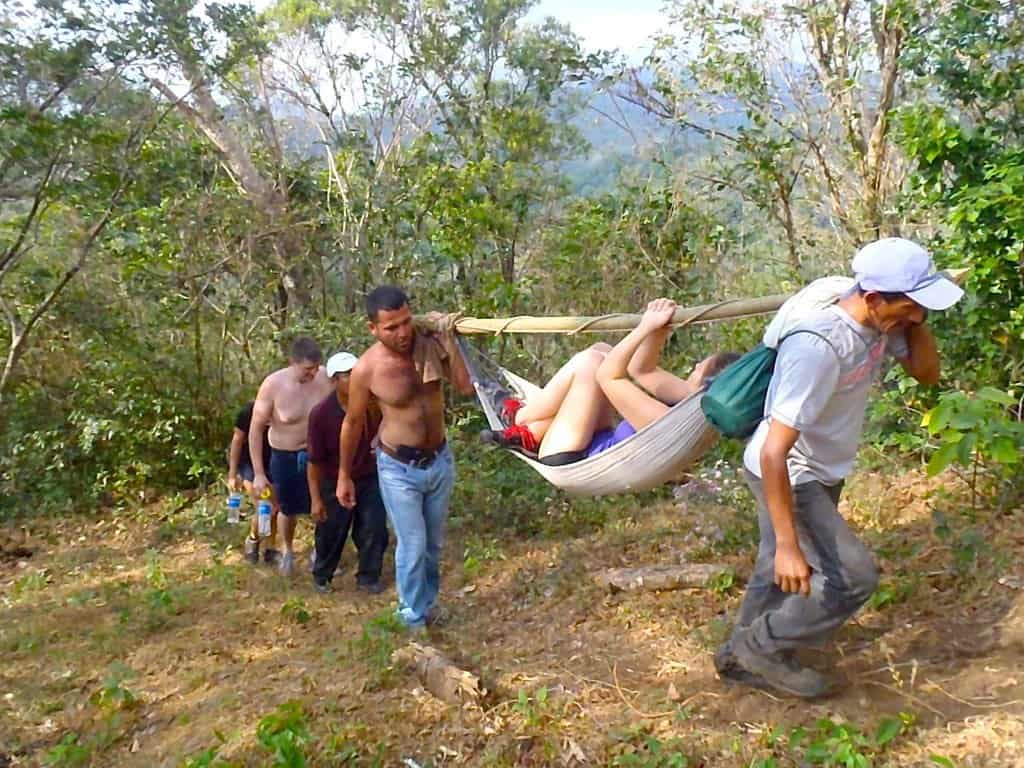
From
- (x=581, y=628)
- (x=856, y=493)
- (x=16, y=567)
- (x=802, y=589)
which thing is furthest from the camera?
(x=16, y=567)

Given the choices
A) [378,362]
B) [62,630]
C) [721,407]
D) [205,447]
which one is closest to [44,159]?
[205,447]

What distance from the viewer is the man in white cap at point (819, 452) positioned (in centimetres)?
201

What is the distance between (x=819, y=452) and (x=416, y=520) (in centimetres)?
156

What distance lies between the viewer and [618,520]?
15.3 ft

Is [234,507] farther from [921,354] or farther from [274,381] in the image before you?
[921,354]

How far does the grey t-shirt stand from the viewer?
2.01m

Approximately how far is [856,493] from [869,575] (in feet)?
6.83

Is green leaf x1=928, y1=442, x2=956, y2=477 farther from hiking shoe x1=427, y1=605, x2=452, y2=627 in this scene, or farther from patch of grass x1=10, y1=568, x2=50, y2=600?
patch of grass x1=10, y1=568, x2=50, y2=600

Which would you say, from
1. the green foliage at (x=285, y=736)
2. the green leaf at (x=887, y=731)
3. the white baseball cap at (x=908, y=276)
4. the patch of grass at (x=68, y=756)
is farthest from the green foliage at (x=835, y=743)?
the patch of grass at (x=68, y=756)

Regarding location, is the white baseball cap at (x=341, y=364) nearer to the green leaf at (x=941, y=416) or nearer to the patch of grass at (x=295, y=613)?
the patch of grass at (x=295, y=613)

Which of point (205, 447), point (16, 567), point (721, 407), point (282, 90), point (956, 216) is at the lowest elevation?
point (16, 567)

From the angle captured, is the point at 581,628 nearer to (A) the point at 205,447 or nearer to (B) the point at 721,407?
(B) the point at 721,407

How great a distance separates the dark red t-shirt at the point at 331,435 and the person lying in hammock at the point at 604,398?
65 centimetres

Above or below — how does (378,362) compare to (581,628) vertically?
above
